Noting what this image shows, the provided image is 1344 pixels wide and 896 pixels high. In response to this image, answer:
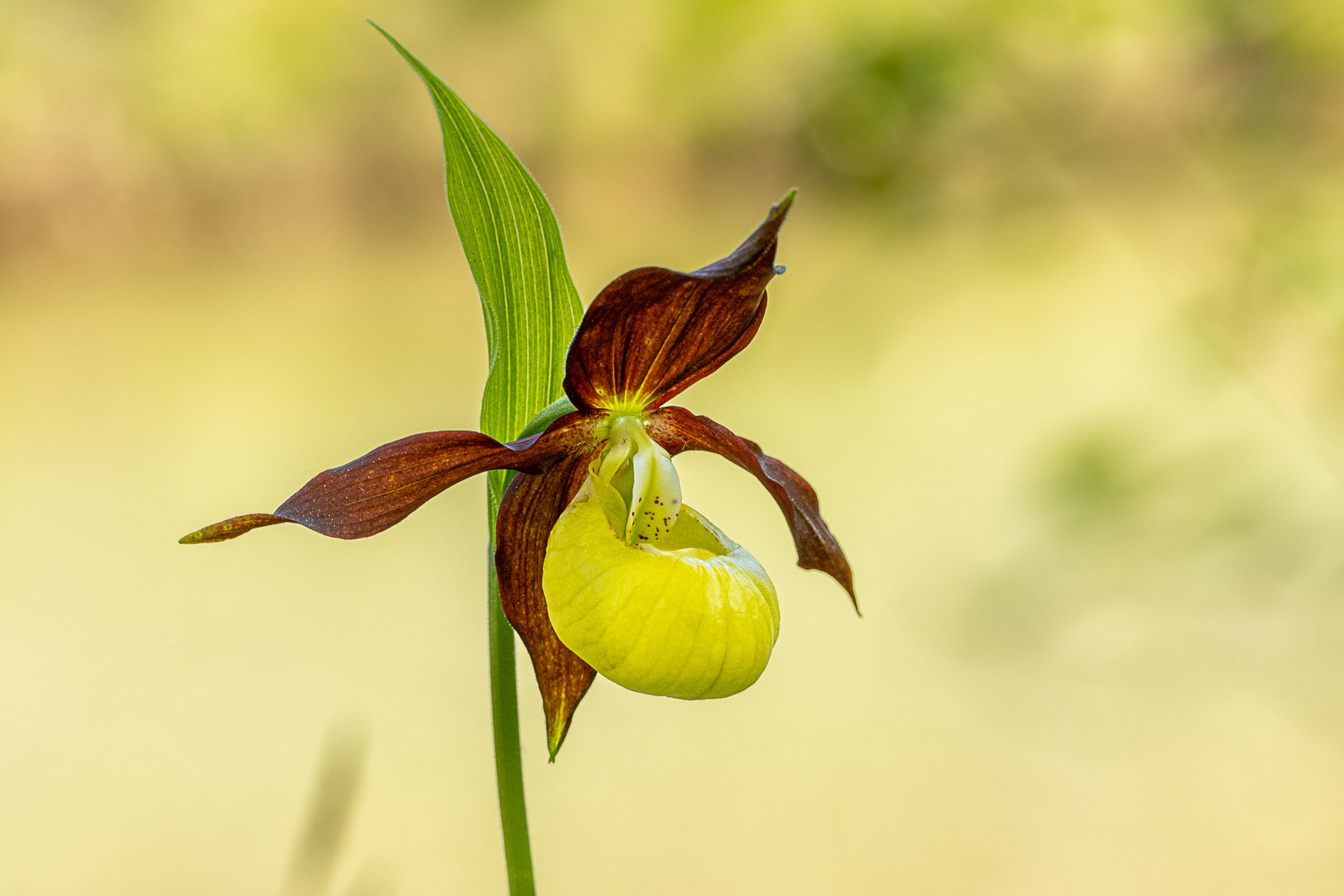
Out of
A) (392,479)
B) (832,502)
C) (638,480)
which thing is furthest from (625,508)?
(832,502)

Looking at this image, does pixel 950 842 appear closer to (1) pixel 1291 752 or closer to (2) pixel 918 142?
(1) pixel 1291 752

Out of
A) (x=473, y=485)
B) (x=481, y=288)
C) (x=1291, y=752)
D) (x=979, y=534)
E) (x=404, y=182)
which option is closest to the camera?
(x=481, y=288)

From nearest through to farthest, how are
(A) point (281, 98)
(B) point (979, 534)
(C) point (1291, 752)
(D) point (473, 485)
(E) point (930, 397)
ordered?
Answer: (C) point (1291, 752), (B) point (979, 534), (D) point (473, 485), (E) point (930, 397), (A) point (281, 98)

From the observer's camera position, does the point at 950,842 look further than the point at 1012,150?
Yes

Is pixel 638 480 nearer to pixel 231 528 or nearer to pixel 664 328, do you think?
pixel 664 328

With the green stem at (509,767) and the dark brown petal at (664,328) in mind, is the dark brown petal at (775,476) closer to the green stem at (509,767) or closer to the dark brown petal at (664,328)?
the dark brown petal at (664,328)

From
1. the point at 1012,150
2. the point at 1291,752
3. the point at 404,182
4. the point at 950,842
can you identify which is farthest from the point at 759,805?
the point at 404,182

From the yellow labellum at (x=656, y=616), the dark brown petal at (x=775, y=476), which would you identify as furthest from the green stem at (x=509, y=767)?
the dark brown petal at (x=775, y=476)
